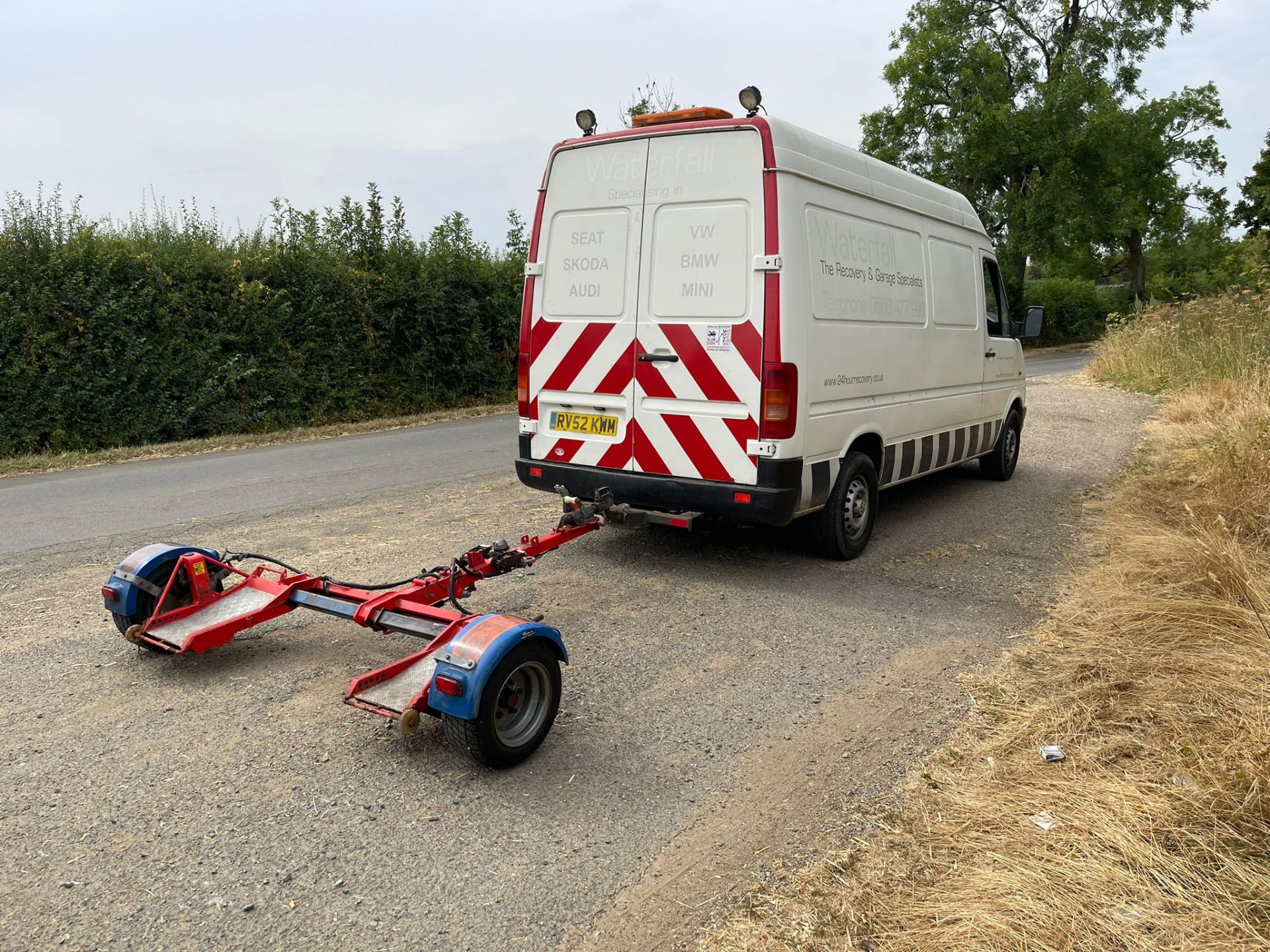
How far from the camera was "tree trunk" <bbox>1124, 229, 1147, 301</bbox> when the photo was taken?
132 ft

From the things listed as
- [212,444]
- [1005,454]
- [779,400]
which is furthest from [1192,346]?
[212,444]

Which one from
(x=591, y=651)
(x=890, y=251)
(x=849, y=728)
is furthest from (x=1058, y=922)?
(x=890, y=251)

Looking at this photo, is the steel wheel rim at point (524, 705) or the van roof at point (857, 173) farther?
the van roof at point (857, 173)

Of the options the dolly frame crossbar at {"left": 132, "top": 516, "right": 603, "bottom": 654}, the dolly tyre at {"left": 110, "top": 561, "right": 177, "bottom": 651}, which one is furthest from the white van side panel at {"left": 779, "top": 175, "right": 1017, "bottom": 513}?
the dolly tyre at {"left": 110, "top": 561, "right": 177, "bottom": 651}

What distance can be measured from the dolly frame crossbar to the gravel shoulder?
0.78ft

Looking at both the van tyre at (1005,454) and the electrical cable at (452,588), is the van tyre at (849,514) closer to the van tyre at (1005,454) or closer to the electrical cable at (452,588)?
the electrical cable at (452,588)

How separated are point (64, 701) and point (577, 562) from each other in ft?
10.1

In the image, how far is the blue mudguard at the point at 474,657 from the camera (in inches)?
127

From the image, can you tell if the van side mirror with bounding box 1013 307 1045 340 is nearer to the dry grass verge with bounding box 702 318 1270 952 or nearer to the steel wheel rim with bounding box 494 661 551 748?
the dry grass verge with bounding box 702 318 1270 952

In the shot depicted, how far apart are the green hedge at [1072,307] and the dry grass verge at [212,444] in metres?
29.2

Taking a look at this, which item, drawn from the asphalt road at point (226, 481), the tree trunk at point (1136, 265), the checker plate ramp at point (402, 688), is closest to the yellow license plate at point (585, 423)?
the checker plate ramp at point (402, 688)

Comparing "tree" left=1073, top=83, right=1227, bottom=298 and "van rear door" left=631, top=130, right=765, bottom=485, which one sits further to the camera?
"tree" left=1073, top=83, right=1227, bottom=298

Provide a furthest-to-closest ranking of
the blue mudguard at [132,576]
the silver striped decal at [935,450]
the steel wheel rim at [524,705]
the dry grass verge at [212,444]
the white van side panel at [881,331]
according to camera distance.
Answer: the dry grass verge at [212,444]
the silver striped decal at [935,450]
the white van side panel at [881,331]
the blue mudguard at [132,576]
the steel wheel rim at [524,705]

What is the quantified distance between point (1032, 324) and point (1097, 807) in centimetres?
687
